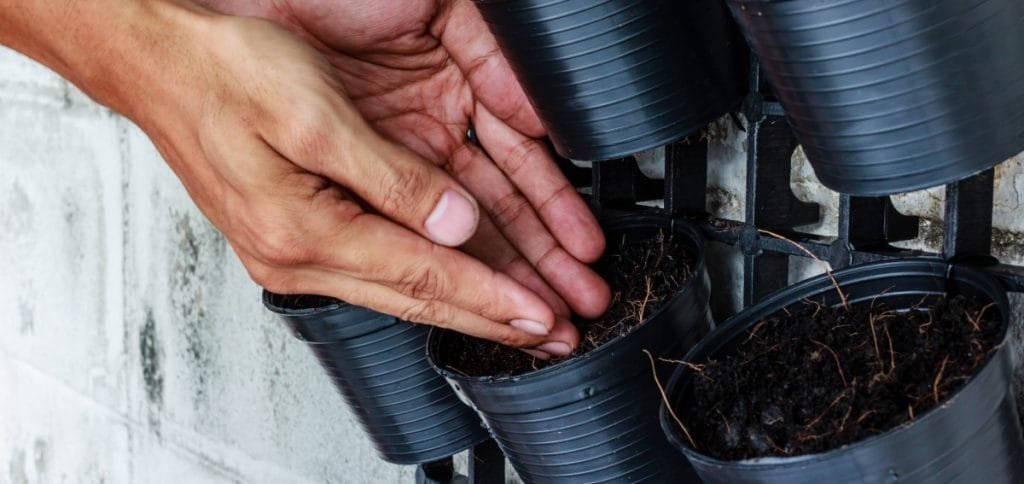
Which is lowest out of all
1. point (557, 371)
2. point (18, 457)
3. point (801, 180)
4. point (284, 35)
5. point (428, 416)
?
point (18, 457)

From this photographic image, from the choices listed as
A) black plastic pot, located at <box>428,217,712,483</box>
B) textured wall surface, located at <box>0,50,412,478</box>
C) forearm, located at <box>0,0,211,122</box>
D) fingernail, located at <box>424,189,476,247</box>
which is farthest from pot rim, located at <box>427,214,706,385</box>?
textured wall surface, located at <box>0,50,412,478</box>

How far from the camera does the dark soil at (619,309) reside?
2.85ft

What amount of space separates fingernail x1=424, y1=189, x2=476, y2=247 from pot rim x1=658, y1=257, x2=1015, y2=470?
20cm

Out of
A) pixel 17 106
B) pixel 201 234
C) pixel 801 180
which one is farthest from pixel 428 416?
pixel 17 106

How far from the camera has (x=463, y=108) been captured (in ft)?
3.46

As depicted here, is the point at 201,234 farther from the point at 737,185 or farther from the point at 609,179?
the point at 737,185

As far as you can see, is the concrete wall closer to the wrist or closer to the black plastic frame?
the black plastic frame

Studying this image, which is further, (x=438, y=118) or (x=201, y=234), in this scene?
(x=201, y=234)

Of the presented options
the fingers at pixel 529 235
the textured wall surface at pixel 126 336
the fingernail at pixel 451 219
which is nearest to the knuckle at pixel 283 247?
the fingernail at pixel 451 219

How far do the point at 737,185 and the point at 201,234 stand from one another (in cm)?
105

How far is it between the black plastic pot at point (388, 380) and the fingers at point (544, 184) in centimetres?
17

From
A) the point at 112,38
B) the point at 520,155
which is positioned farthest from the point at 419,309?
the point at 112,38

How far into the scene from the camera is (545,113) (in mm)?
790

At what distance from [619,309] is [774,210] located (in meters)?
0.16
